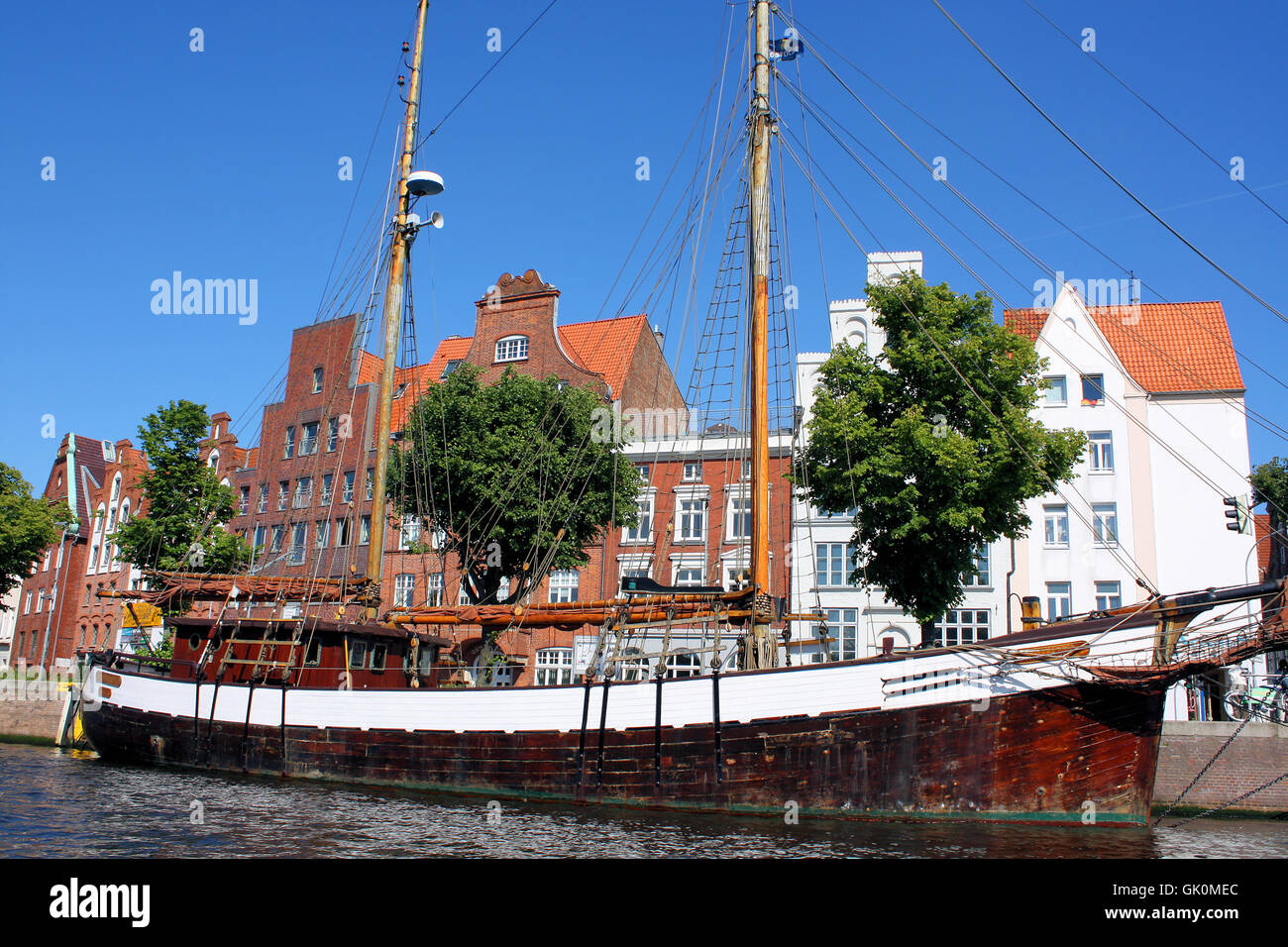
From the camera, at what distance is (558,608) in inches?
898

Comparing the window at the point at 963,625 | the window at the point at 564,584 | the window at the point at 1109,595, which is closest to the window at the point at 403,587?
the window at the point at 564,584

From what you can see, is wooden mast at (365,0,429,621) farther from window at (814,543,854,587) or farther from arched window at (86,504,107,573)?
arched window at (86,504,107,573)

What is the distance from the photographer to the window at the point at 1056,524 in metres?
35.4

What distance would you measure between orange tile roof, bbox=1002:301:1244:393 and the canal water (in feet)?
69.0

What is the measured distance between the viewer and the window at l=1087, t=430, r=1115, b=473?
35.5 metres

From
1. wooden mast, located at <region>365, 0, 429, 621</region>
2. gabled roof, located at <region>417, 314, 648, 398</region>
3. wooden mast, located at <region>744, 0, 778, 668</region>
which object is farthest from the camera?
gabled roof, located at <region>417, 314, 648, 398</region>

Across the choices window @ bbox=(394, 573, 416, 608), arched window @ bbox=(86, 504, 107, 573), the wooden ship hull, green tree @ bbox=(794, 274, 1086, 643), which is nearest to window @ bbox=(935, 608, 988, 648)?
green tree @ bbox=(794, 274, 1086, 643)

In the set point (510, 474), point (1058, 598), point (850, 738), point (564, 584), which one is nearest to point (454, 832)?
point (850, 738)

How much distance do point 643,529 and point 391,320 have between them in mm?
14738

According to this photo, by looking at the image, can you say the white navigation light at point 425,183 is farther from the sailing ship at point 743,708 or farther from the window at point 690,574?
the window at point 690,574

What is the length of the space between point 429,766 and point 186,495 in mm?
20587

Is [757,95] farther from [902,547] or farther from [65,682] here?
[65,682]

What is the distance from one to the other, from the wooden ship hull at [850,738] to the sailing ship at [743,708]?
0.12 feet

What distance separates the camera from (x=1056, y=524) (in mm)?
35656
